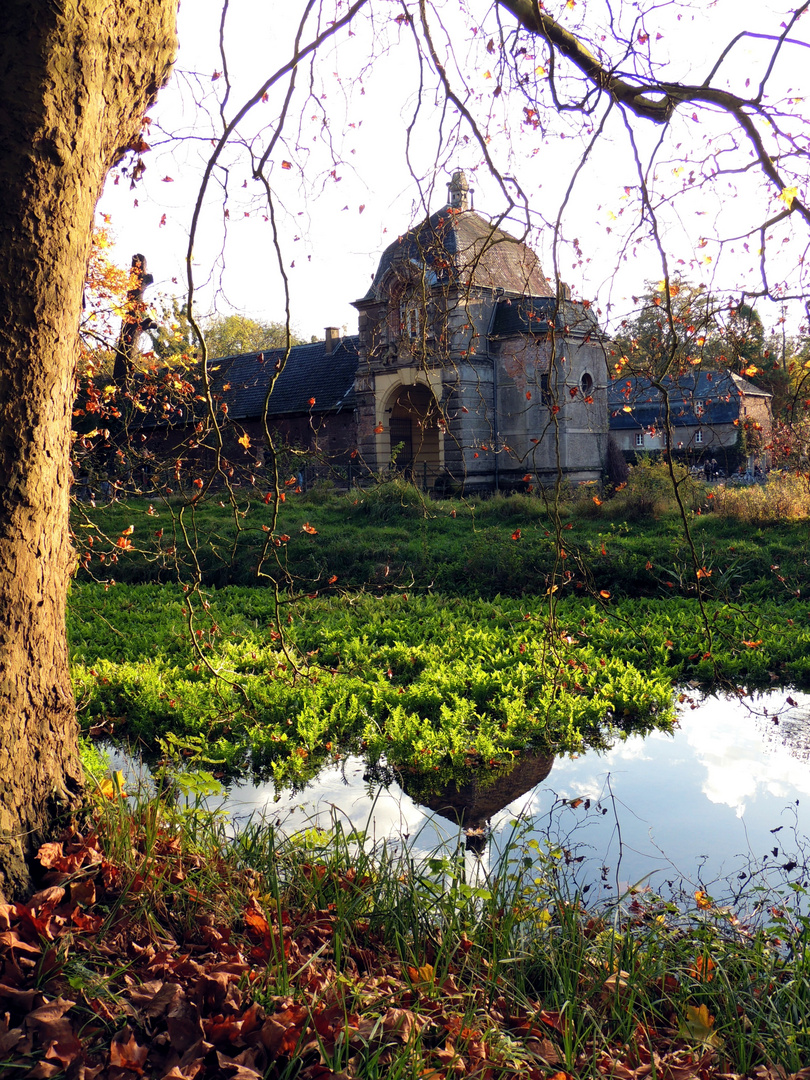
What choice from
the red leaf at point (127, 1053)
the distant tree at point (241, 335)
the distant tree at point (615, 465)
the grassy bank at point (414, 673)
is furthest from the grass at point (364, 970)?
the distant tree at point (241, 335)

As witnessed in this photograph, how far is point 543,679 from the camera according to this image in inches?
301

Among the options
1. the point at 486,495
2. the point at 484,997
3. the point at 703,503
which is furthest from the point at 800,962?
the point at 486,495

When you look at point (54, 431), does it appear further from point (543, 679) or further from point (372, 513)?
point (372, 513)

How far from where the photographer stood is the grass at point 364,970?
2.41m

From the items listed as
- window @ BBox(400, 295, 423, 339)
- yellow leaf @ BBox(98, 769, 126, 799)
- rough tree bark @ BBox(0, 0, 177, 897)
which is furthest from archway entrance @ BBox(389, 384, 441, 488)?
rough tree bark @ BBox(0, 0, 177, 897)

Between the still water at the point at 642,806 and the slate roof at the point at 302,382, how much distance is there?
19.6 m

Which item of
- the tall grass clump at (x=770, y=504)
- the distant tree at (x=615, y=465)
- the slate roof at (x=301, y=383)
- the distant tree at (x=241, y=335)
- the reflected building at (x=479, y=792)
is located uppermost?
the distant tree at (x=241, y=335)

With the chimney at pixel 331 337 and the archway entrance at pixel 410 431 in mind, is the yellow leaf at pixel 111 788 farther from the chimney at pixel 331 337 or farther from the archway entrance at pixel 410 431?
the chimney at pixel 331 337

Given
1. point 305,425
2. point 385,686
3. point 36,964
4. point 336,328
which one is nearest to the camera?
point 36,964

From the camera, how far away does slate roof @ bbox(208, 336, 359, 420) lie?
85.0 ft

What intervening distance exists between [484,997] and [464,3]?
5167mm

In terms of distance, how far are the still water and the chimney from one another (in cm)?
2344

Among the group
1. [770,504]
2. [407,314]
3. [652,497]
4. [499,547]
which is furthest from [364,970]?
[652,497]

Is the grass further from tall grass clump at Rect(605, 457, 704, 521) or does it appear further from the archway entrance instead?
the archway entrance
